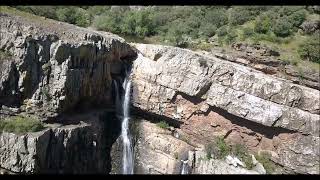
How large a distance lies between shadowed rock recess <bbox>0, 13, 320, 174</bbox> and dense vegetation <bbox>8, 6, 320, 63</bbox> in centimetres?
684

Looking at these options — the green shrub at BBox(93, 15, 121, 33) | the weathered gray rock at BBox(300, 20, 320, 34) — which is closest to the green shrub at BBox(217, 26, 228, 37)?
the weathered gray rock at BBox(300, 20, 320, 34)

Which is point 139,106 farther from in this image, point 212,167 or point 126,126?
point 212,167

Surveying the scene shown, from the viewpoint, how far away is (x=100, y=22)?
3538cm

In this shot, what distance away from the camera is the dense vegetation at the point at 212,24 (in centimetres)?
3259

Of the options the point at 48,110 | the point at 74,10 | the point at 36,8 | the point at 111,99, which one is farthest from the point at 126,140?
the point at 74,10

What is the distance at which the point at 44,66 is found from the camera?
22.2 metres

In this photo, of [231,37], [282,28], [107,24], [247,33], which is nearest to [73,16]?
[107,24]

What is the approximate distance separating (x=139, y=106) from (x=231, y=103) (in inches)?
194

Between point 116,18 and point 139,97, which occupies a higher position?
point 116,18

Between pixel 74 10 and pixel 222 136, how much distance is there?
1635cm

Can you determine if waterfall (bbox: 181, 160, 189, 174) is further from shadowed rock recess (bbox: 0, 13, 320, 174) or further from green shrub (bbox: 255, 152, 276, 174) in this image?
green shrub (bbox: 255, 152, 276, 174)

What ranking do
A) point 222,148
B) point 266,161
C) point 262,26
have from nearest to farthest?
point 266,161 < point 222,148 < point 262,26

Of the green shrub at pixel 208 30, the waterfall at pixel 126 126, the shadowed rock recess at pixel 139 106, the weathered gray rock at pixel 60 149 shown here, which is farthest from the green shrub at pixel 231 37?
the weathered gray rock at pixel 60 149
